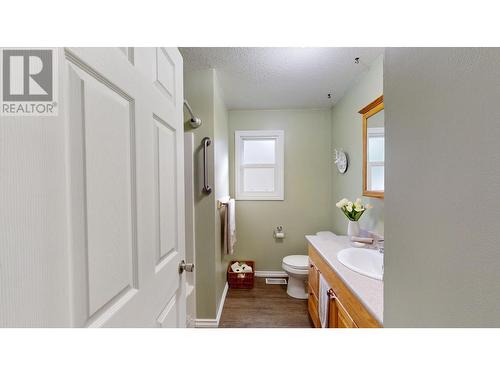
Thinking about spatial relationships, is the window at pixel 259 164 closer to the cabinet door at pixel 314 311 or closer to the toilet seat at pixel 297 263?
the toilet seat at pixel 297 263

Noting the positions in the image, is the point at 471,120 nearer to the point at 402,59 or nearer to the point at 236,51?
the point at 402,59

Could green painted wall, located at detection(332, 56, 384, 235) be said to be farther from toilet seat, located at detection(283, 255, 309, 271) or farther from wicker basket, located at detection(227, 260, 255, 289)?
wicker basket, located at detection(227, 260, 255, 289)

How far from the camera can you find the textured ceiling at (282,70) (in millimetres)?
1584

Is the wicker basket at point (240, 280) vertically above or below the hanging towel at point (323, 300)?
below

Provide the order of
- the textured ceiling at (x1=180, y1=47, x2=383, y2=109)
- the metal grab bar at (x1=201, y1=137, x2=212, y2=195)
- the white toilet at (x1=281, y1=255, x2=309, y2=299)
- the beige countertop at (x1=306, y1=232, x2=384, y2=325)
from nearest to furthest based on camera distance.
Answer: the beige countertop at (x1=306, y1=232, x2=384, y2=325) < the textured ceiling at (x1=180, y1=47, x2=383, y2=109) < the metal grab bar at (x1=201, y1=137, x2=212, y2=195) < the white toilet at (x1=281, y1=255, x2=309, y2=299)

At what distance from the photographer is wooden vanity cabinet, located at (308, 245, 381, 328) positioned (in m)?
0.93

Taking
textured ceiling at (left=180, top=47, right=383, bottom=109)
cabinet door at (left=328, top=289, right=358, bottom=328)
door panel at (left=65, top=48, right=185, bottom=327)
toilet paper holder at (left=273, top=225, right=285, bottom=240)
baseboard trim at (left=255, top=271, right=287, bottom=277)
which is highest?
textured ceiling at (left=180, top=47, right=383, bottom=109)

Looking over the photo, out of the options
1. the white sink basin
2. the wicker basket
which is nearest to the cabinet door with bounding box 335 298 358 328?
the white sink basin

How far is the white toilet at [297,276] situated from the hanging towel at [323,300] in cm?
64

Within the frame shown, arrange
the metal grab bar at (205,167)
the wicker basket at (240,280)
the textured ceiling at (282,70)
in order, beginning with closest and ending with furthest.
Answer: the textured ceiling at (282,70)
the metal grab bar at (205,167)
the wicker basket at (240,280)

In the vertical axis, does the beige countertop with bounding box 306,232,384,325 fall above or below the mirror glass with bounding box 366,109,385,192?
below

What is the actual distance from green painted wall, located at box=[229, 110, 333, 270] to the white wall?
2191mm

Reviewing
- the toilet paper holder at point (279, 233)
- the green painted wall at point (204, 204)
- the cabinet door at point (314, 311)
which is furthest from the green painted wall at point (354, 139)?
the green painted wall at point (204, 204)

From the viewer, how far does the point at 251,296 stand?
7.65ft
